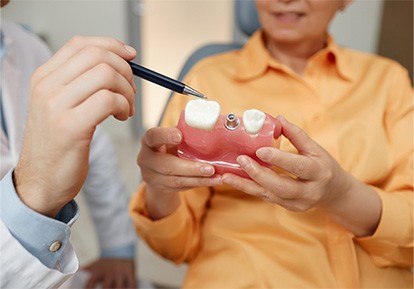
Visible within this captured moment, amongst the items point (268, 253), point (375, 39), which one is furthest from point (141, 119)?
point (268, 253)

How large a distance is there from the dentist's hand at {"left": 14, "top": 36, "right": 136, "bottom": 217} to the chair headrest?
0.66 meters

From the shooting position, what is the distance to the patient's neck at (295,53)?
1022 mm

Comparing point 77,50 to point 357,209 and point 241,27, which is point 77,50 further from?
point 241,27

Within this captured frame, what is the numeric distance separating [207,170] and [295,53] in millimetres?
464

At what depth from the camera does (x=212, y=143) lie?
656mm

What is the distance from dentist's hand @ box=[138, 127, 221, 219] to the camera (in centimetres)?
67

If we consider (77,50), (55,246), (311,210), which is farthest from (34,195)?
(311,210)

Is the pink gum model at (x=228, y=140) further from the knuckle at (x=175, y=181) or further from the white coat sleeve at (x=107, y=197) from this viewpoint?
the white coat sleeve at (x=107, y=197)

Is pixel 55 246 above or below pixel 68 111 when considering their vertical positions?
below

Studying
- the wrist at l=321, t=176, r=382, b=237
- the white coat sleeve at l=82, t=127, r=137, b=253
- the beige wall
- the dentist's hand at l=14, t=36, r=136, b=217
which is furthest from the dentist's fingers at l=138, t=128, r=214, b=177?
the beige wall

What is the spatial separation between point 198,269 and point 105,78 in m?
0.46

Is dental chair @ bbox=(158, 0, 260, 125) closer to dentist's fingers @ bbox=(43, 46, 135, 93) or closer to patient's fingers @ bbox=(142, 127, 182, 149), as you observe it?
patient's fingers @ bbox=(142, 127, 182, 149)

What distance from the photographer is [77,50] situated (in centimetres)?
57

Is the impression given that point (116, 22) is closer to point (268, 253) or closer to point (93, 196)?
point (93, 196)
